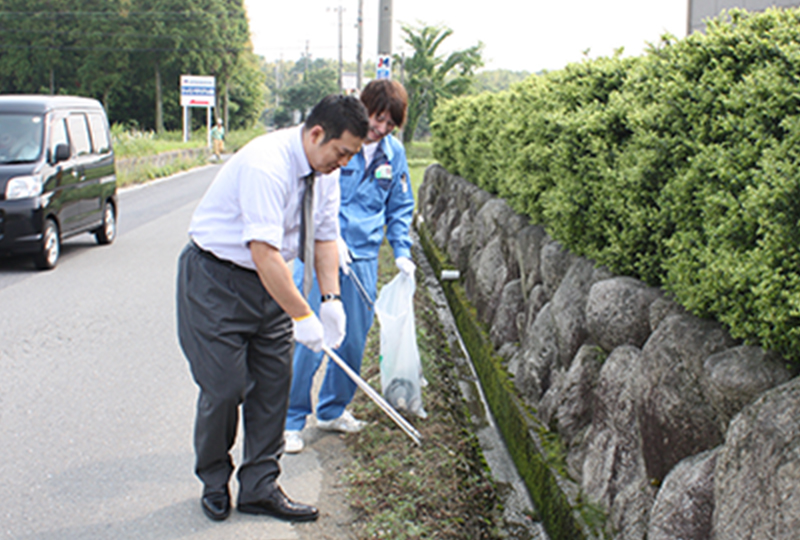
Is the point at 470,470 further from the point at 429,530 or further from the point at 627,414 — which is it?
the point at 627,414

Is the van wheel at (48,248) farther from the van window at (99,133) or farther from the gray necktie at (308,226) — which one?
the gray necktie at (308,226)

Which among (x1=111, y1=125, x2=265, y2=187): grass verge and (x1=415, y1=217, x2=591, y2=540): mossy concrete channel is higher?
(x1=415, y1=217, x2=591, y2=540): mossy concrete channel

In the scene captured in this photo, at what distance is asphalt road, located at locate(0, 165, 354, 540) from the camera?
3.64 m

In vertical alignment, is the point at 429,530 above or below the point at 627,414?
below

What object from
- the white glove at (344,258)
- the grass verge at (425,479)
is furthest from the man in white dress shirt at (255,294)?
the white glove at (344,258)

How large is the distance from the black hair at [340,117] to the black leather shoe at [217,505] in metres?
1.68

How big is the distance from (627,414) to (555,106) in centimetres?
264

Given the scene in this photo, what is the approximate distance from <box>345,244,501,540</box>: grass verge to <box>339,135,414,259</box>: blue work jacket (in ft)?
3.51

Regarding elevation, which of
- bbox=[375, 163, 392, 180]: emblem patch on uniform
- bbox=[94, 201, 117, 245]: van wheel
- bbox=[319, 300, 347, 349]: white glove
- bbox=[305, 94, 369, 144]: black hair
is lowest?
bbox=[94, 201, 117, 245]: van wheel

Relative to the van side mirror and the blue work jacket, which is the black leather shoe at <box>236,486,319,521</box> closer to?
the blue work jacket

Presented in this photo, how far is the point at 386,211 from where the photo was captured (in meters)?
5.00

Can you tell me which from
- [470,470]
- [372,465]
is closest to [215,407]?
[372,465]

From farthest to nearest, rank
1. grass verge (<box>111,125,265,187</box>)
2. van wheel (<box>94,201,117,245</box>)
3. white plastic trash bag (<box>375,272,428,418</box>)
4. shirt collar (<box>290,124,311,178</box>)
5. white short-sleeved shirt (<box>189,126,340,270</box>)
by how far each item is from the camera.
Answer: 1. grass verge (<box>111,125,265,187</box>)
2. van wheel (<box>94,201,117,245</box>)
3. white plastic trash bag (<box>375,272,428,418</box>)
4. shirt collar (<box>290,124,311,178</box>)
5. white short-sleeved shirt (<box>189,126,340,270</box>)

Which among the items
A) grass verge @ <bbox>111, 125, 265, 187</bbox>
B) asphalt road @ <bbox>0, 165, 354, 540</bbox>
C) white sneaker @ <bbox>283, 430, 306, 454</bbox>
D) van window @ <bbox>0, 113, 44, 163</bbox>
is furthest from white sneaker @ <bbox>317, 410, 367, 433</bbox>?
grass verge @ <bbox>111, 125, 265, 187</bbox>
